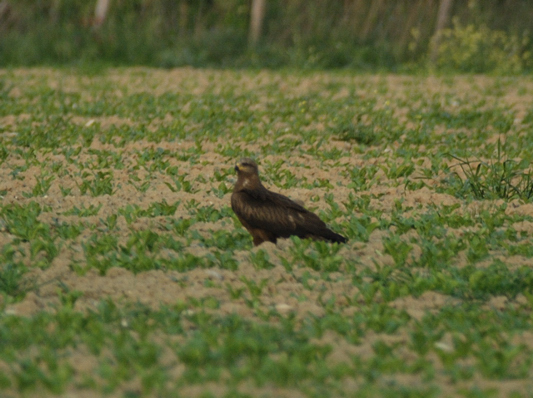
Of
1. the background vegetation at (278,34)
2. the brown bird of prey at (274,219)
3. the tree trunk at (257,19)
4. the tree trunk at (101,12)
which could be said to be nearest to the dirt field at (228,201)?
the brown bird of prey at (274,219)

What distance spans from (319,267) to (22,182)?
305 cm

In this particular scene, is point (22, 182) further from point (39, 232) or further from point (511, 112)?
point (511, 112)

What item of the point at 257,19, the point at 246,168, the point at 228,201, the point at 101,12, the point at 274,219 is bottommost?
the point at 228,201

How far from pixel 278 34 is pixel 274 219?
1125cm

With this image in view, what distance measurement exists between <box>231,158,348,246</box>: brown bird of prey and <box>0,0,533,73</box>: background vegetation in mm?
9577

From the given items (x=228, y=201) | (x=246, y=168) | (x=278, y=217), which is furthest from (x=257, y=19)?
(x=278, y=217)

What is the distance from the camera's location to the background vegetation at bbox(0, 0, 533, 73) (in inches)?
593

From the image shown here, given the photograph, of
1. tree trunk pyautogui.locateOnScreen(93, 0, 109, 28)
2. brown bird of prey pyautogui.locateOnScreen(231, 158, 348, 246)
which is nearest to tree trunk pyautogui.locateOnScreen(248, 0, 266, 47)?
tree trunk pyautogui.locateOnScreen(93, 0, 109, 28)

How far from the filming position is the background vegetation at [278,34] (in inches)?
593

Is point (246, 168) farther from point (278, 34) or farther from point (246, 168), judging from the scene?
point (278, 34)

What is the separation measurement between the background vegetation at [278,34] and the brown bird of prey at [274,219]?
958 cm

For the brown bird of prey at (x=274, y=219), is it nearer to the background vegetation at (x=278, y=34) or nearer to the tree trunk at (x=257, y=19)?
the background vegetation at (x=278, y=34)

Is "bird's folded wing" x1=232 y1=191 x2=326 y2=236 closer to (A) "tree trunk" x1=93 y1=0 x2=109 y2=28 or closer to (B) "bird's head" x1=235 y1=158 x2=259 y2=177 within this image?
(B) "bird's head" x1=235 y1=158 x2=259 y2=177

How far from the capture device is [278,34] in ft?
52.9
